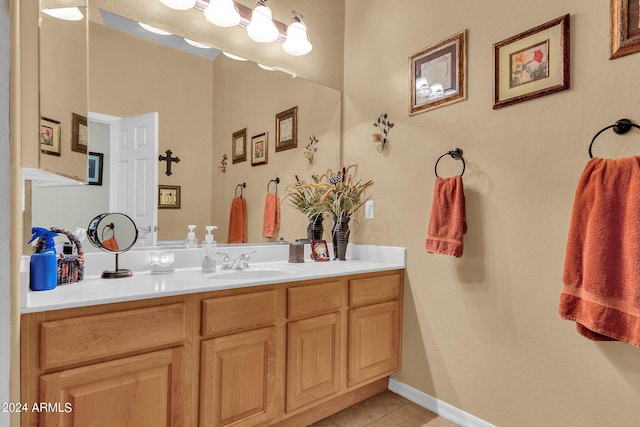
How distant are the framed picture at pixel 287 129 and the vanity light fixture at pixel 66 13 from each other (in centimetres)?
112

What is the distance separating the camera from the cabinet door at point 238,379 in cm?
139

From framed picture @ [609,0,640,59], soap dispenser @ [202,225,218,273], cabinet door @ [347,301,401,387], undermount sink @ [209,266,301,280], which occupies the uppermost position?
framed picture @ [609,0,640,59]

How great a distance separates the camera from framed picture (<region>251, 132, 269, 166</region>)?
7.10 ft

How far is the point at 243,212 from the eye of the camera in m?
2.13

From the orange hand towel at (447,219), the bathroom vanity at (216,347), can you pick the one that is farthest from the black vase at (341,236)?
the orange hand towel at (447,219)

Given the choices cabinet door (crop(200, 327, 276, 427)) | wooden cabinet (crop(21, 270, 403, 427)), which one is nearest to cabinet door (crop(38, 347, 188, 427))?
wooden cabinet (crop(21, 270, 403, 427))

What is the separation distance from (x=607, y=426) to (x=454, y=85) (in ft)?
5.37

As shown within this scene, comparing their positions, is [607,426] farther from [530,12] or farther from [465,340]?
[530,12]

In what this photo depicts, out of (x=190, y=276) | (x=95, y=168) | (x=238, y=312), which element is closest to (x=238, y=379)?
(x=238, y=312)

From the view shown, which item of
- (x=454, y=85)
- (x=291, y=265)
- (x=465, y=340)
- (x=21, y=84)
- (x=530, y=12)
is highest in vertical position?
(x=530, y=12)

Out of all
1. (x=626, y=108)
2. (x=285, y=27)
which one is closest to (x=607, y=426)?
(x=626, y=108)

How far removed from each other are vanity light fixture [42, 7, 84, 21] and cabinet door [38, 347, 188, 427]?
122cm

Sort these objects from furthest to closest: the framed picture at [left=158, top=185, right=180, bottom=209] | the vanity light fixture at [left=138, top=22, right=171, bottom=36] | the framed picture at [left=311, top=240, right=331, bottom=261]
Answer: the framed picture at [left=311, top=240, right=331, bottom=261] → the framed picture at [left=158, top=185, right=180, bottom=209] → the vanity light fixture at [left=138, top=22, right=171, bottom=36]

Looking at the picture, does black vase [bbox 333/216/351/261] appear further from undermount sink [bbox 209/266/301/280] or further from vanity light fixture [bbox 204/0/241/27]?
vanity light fixture [bbox 204/0/241/27]
